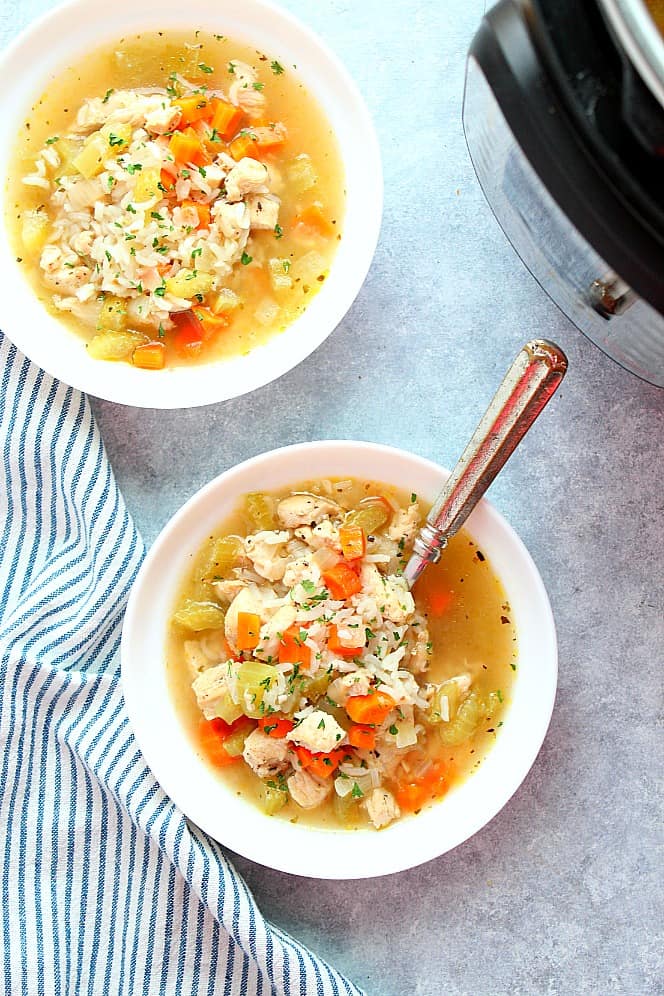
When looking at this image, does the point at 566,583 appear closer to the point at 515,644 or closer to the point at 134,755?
the point at 515,644

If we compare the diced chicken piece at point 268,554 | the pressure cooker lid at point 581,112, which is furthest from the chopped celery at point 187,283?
the pressure cooker lid at point 581,112

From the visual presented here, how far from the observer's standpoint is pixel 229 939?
2703mm

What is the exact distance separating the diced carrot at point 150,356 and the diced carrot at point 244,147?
1.67 feet

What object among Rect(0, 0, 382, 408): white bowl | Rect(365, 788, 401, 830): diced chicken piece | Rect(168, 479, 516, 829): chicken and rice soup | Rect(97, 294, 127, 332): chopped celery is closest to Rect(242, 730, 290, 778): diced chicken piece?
Rect(168, 479, 516, 829): chicken and rice soup

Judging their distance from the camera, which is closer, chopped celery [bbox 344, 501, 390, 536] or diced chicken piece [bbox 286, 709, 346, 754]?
diced chicken piece [bbox 286, 709, 346, 754]

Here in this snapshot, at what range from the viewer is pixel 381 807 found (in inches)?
102

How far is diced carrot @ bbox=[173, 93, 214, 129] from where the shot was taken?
2.63m

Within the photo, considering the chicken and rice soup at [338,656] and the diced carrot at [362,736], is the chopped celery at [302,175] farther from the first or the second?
the diced carrot at [362,736]

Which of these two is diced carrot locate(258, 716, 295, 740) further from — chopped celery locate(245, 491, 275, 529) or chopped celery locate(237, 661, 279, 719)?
chopped celery locate(245, 491, 275, 529)

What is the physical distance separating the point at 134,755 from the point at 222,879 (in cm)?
37

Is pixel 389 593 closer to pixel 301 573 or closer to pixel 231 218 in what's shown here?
pixel 301 573

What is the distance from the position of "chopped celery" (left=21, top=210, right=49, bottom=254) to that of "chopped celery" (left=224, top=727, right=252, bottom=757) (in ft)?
4.30

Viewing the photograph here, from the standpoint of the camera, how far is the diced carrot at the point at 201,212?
8.64ft

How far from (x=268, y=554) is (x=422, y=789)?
2.29 feet
